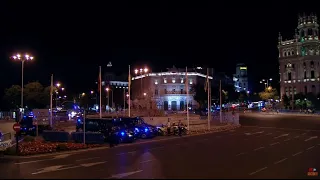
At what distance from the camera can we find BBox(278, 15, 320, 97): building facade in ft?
433

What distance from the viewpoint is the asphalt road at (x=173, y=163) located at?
1616 centimetres

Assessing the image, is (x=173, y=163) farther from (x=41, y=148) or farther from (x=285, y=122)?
(x=285, y=122)

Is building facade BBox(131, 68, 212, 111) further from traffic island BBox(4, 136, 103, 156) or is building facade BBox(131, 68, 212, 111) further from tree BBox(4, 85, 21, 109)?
traffic island BBox(4, 136, 103, 156)

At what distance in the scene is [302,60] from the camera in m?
134

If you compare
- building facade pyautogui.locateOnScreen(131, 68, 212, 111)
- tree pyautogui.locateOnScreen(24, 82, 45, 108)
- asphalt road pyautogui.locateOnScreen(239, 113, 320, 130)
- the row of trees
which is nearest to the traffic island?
asphalt road pyautogui.locateOnScreen(239, 113, 320, 130)

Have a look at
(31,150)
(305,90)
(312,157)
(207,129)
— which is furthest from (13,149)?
(305,90)

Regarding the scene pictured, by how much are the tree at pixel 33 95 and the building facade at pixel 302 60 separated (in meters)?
97.0

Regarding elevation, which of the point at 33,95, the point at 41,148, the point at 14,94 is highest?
the point at 14,94

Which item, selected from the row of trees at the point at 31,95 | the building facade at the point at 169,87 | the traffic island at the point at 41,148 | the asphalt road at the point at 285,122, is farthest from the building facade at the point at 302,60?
the traffic island at the point at 41,148

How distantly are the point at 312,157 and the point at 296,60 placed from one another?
124m

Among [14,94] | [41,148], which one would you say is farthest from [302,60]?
[41,148]

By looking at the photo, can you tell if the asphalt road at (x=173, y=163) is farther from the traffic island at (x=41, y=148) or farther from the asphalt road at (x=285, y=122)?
the asphalt road at (x=285, y=122)

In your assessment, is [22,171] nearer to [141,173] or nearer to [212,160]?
[141,173]

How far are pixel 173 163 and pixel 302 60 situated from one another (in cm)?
12819
